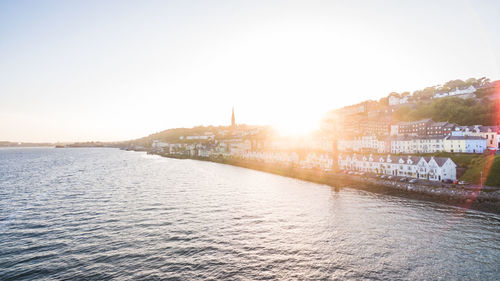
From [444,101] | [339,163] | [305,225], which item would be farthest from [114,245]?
[444,101]

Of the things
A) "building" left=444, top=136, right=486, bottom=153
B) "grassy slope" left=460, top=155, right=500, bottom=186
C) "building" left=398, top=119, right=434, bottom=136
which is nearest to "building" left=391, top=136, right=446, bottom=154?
"building" left=444, top=136, right=486, bottom=153

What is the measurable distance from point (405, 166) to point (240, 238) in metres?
45.4

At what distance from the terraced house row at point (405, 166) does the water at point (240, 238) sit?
48.1ft

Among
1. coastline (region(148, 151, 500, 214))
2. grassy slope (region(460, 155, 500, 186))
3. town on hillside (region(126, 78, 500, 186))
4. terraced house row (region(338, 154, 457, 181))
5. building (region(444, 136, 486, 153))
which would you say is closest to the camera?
coastline (region(148, 151, 500, 214))

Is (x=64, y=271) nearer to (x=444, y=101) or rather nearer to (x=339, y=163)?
(x=339, y=163)

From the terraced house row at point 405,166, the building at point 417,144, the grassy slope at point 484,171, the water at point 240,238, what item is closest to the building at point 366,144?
the building at point 417,144

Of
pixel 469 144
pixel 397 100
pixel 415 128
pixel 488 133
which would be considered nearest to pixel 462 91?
pixel 397 100

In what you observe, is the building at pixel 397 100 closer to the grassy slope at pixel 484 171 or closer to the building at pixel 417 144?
the building at pixel 417 144

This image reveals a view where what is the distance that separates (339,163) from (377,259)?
5100cm

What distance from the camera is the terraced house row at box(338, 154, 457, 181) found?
152 feet

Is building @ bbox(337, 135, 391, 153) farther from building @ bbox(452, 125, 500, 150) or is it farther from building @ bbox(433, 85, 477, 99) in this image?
building @ bbox(433, 85, 477, 99)

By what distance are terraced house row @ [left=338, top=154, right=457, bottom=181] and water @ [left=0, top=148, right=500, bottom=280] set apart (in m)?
14.7

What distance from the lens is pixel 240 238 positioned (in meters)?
23.3

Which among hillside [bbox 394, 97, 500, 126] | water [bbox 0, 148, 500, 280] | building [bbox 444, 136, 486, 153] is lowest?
water [bbox 0, 148, 500, 280]
